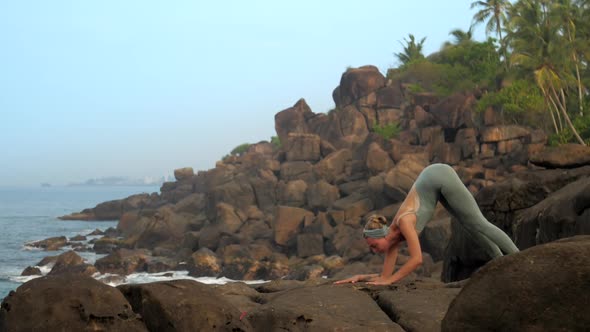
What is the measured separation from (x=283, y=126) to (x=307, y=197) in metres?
26.5

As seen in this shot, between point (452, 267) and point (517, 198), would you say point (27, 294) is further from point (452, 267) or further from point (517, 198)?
point (517, 198)

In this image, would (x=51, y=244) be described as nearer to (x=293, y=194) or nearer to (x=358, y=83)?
(x=293, y=194)

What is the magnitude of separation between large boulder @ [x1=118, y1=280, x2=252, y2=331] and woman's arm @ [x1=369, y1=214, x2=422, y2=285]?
2.37 m

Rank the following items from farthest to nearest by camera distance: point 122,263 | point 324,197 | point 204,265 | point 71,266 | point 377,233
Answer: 1. point 324,197
2. point 122,263
3. point 71,266
4. point 204,265
5. point 377,233

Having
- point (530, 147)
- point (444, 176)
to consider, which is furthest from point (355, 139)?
point (444, 176)

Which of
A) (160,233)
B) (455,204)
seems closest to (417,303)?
(455,204)

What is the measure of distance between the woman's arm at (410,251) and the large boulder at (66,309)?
3.19 meters

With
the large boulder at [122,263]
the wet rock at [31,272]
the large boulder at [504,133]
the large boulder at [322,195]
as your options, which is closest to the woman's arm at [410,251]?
the large boulder at [122,263]

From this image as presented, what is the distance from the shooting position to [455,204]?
7582mm

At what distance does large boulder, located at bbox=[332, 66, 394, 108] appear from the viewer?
67500mm

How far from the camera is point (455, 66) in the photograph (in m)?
63.4

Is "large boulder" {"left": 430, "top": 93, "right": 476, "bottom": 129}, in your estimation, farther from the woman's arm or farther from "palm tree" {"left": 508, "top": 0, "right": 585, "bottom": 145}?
the woman's arm

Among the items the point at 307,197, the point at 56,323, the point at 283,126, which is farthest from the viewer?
the point at 283,126

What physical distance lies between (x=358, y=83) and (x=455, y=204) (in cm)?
6116
